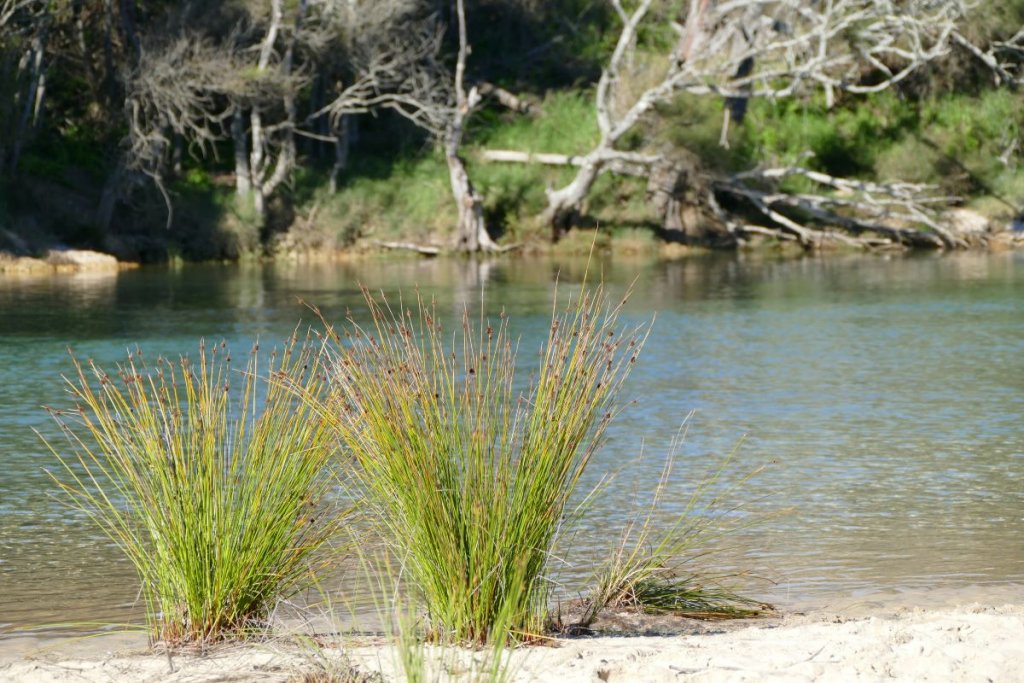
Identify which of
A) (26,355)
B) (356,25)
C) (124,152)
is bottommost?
(26,355)

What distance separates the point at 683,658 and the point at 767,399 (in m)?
6.12

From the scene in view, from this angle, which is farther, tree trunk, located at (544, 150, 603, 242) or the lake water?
tree trunk, located at (544, 150, 603, 242)

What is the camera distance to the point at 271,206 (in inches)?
1005

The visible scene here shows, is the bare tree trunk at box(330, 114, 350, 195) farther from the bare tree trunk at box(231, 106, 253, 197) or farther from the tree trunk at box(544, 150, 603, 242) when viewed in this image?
the tree trunk at box(544, 150, 603, 242)

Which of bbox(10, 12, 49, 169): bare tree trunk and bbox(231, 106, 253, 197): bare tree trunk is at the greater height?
bbox(10, 12, 49, 169): bare tree trunk

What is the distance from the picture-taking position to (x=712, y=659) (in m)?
3.94

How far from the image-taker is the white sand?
3832mm

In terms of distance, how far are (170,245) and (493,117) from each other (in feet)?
23.5

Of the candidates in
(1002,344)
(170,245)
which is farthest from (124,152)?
(1002,344)

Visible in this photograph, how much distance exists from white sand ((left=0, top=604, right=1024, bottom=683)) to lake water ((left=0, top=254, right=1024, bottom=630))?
78cm

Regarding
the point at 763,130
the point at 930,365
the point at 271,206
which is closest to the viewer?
the point at 930,365

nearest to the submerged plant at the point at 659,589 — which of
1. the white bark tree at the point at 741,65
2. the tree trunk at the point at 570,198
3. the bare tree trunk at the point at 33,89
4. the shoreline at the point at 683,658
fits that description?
the shoreline at the point at 683,658

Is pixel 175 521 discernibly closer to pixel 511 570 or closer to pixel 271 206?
pixel 511 570

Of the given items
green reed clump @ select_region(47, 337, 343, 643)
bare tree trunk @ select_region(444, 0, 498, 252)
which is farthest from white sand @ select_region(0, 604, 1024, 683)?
bare tree trunk @ select_region(444, 0, 498, 252)
